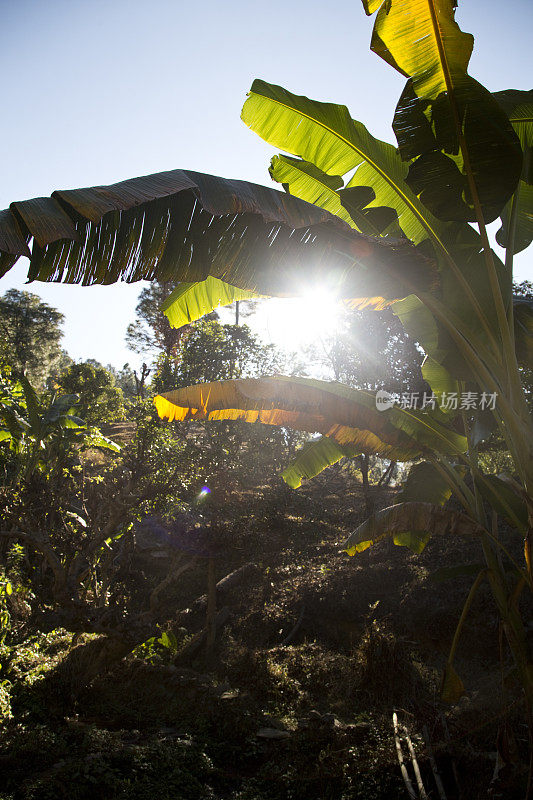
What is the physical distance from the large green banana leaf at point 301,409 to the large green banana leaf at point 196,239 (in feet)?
2.62

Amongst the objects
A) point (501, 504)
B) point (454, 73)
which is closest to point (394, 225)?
point (454, 73)

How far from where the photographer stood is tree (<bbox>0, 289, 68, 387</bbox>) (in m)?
28.5

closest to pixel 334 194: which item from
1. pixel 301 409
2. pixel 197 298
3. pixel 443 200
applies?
pixel 443 200

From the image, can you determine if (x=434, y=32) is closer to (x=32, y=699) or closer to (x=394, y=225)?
(x=394, y=225)

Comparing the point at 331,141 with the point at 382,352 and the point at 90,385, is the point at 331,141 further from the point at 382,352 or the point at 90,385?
the point at 90,385

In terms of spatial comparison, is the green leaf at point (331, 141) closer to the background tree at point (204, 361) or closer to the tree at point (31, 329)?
the background tree at point (204, 361)

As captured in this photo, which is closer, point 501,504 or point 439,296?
point 439,296

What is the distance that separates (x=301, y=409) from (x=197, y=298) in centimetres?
196

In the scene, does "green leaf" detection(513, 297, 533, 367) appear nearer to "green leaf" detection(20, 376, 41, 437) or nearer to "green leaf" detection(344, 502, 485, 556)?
"green leaf" detection(344, 502, 485, 556)

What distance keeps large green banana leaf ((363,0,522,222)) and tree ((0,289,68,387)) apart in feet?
97.7

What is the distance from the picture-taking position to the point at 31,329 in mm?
29234

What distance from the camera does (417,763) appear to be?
4852mm

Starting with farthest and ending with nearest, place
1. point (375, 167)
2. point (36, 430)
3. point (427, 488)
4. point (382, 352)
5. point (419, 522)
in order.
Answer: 1. point (382, 352)
2. point (36, 430)
3. point (427, 488)
4. point (419, 522)
5. point (375, 167)

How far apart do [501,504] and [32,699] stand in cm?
726
